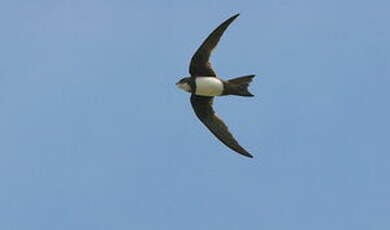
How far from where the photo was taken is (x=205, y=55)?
71.3ft

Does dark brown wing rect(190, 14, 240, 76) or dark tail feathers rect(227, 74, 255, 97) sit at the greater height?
dark brown wing rect(190, 14, 240, 76)

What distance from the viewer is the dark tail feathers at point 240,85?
2141 centimetres

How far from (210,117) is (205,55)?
1.22 m

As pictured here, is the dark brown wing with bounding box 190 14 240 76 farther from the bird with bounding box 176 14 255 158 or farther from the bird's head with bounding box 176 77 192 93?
the bird's head with bounding box 176 77 192 93

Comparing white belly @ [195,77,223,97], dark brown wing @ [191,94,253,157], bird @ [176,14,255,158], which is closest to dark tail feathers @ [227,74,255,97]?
bird @ [176,14,255,158]

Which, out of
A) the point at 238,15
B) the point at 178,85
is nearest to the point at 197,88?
the point at 178,85

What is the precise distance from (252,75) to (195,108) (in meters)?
1.42

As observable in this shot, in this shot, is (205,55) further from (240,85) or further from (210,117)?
(210,117)

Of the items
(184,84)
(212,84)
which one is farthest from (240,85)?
(184,84)

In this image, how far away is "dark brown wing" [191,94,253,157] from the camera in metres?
22.1

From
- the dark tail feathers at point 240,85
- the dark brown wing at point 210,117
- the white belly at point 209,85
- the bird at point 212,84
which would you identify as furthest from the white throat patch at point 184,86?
the dark tail feathers at point 240,85

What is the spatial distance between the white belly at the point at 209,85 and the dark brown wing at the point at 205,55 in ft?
0.41

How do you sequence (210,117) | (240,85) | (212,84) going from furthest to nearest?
1. (210,117)
2. (212,84)
3. (240,85)

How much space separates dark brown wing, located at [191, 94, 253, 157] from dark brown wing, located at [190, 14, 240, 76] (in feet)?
2.25
